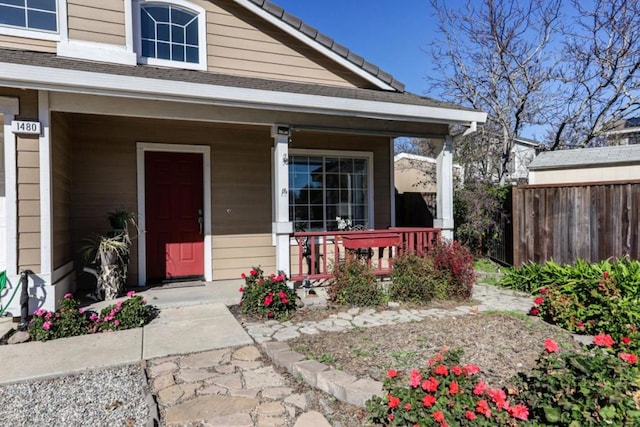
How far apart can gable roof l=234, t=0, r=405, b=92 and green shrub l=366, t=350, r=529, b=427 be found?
566cm

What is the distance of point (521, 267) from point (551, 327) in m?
2.57

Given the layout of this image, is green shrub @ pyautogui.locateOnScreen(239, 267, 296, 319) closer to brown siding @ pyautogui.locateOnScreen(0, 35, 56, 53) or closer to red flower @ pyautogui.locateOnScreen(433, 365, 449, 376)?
red flower @ pyautogui.locateOnScreen(433, 365, 449, 376)

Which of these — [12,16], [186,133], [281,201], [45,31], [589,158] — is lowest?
[281,201]

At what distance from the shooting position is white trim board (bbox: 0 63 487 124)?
3.71 meters

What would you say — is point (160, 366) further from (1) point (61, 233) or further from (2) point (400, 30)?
(2) point (400, 30)

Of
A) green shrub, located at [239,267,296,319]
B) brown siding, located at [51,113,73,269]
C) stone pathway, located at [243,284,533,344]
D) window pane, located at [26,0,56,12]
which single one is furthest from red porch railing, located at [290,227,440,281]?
window pane, located at [26,0,56,12]

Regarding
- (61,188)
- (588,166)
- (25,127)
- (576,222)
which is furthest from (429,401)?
(588,166)

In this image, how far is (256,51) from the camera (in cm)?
619

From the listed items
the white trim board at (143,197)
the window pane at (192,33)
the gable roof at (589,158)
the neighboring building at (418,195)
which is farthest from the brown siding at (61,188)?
the gable roof at (589,158)

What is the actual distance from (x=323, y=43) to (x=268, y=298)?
446cm

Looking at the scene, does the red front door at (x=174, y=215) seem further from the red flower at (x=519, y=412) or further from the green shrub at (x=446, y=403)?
the red flower at (x=519, y=412)

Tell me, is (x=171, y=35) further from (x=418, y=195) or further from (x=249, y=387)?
(x=418, y=195)

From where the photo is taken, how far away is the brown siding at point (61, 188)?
167 inches

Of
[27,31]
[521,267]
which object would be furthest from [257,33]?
[521,267]
